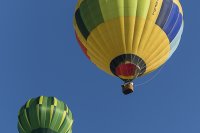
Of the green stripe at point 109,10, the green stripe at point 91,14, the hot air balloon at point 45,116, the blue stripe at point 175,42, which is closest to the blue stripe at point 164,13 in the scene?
the green stripe at point 109,10

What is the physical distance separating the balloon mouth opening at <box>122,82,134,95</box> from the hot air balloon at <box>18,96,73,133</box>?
4219 millimetres

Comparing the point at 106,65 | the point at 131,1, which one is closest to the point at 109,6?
the point at 131,1

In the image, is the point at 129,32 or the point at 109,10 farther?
the point at 109,10

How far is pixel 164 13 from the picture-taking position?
74.1 feet

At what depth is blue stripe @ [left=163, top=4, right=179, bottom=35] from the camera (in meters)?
22.7

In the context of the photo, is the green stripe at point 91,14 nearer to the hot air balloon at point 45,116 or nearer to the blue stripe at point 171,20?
the blue stripe at point 171,20

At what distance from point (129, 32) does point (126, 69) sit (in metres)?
1.47

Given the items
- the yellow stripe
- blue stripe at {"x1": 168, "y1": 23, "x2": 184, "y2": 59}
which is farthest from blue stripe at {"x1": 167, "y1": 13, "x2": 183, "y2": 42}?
the yellow stripe

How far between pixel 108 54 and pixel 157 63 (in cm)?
228

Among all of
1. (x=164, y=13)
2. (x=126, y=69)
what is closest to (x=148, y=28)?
(x=164, y=13)

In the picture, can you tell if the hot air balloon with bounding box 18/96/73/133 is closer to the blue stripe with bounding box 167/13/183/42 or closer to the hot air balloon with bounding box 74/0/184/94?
the hot air balloon with bounding box 74/0/184/94

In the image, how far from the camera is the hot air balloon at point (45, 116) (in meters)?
25.0

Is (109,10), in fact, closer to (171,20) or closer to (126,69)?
(126,69)

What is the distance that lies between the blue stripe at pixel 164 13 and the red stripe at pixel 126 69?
1986mm
